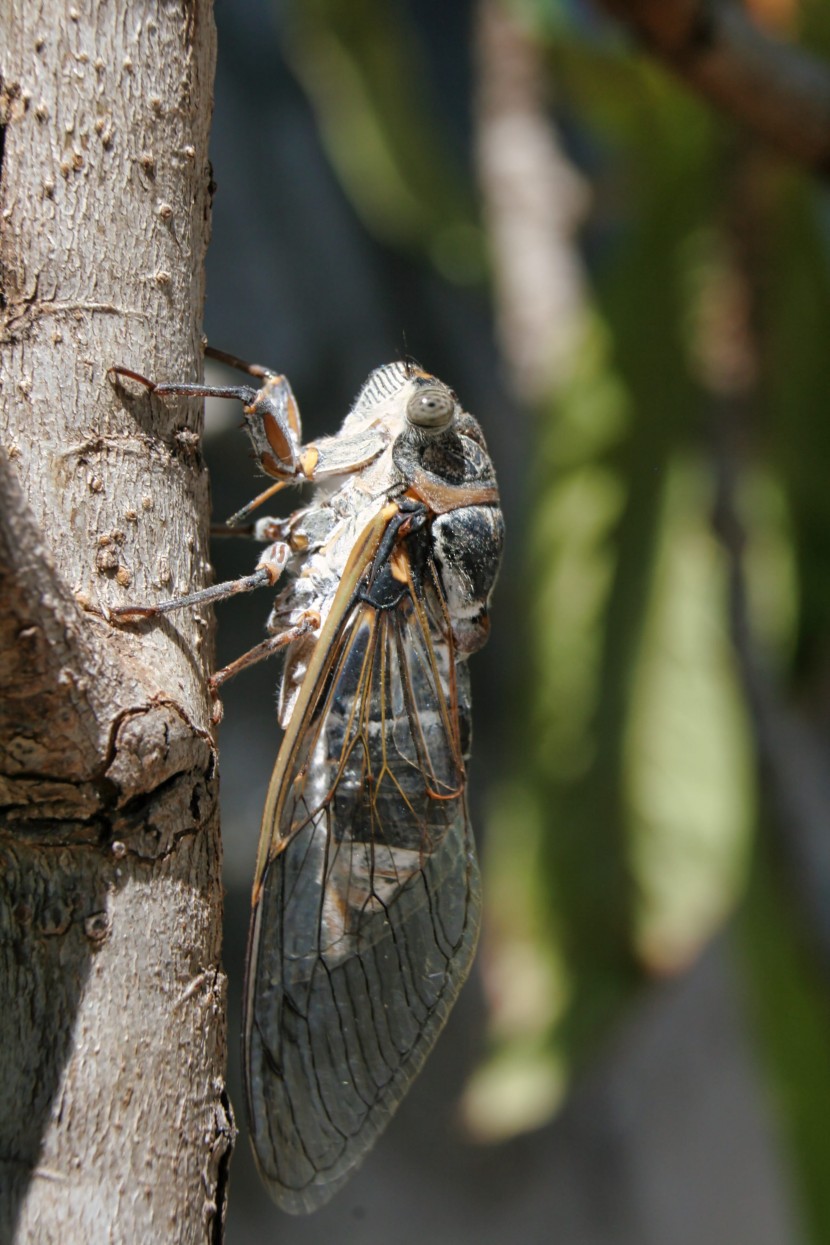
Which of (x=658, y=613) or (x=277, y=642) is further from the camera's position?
(x=658, y=613)

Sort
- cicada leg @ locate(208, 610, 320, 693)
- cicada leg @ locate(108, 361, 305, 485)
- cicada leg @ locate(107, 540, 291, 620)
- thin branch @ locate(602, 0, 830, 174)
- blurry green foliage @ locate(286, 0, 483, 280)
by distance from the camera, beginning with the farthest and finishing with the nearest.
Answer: blurry green foliage @ locate(286, 0, 483, 280), thin branch @ locate(602, 0, 830, 174), cicada leg @ locate(108, 361, 305, 485), cicada leg @ locate(208, 610, 320, 693), cicada leg @ locate(107, 540, 291, 620)

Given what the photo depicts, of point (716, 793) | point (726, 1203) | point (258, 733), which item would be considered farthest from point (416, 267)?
point (726, 1203)

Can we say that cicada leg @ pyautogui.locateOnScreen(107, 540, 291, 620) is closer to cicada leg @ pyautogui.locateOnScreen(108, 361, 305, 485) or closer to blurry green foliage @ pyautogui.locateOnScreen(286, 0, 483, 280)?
cicada leg @ pyautogui.locateOnScreen(108, 361, 305, 485)

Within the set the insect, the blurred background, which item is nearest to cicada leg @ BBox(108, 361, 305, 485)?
the insect

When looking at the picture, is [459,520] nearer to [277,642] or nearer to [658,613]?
[277,642]

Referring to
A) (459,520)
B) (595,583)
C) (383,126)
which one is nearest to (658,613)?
(595,583)

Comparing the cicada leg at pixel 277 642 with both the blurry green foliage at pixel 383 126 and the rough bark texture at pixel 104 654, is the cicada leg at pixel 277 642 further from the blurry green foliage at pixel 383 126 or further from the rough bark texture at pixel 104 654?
the blurry green foliage at pixel 383 126

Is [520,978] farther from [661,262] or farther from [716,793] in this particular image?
[661,262]
